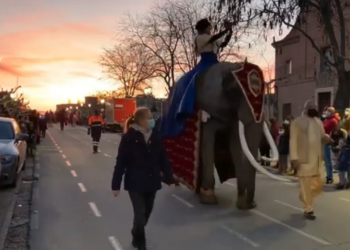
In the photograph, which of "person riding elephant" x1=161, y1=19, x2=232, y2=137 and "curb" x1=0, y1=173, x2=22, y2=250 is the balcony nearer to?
"person riding elephant" x1=161, y1=19, x2=232, y2=137

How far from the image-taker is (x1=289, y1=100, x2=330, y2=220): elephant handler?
908 cm

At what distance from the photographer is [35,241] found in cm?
764

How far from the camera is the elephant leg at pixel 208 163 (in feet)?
33.7

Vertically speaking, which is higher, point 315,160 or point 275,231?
point 315,160

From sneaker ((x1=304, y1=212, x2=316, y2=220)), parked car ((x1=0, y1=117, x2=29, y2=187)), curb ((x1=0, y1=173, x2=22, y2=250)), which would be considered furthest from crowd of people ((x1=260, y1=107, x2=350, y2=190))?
parked car ((x1=0, y1=117, x2=29, y2=187))

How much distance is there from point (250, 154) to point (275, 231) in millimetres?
1676

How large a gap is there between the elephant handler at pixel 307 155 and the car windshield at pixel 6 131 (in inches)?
289

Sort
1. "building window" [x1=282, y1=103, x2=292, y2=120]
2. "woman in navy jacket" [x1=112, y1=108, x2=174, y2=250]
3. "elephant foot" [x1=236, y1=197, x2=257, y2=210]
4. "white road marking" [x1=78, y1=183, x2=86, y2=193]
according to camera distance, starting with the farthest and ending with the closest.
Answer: "building window" [x1=282, y1=103, x2=292, y2=120] < "white road marking" [x1=78, y1=183, x2=86, y2=193] < "elephant foot" [x1=236, y1=197, x2=257, y2=210] < "woman in navy jacket" [x1=112, y1=108, x2=174, y2=250]

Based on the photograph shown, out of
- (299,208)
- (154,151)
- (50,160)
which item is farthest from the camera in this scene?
(50,160)

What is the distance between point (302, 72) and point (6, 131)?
24.9 metres

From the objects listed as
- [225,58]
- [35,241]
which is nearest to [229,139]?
[35,241]

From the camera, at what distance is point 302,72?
3556 cm

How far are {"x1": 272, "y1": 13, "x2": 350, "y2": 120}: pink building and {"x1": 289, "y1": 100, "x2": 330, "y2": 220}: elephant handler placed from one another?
74.7 ft

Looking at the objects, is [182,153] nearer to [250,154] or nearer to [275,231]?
[250,154]
